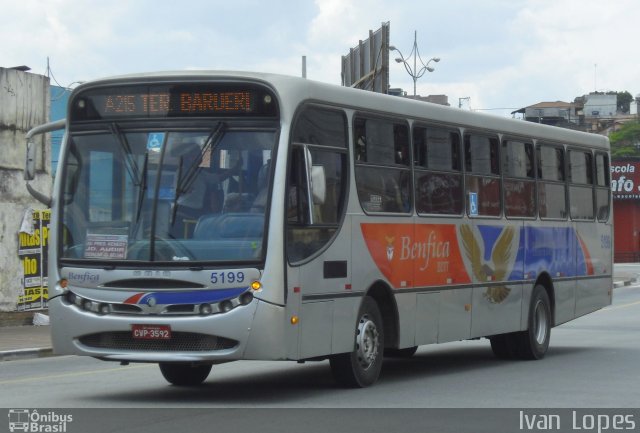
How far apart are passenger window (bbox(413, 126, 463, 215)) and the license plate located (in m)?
4.00

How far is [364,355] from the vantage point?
13.6 meters

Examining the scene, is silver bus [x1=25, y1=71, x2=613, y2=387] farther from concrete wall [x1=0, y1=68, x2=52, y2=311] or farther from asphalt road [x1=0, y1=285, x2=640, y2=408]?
concrete wall [x1=0, y1=68, x2=52, y2=311]

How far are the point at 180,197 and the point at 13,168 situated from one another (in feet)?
45.7

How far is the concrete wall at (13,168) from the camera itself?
24891mm

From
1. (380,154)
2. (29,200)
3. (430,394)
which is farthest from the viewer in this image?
(29,200)

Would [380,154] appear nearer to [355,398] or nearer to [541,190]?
[355,398]

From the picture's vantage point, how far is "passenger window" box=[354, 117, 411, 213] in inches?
539

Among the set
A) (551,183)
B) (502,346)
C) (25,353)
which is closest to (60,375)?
(25,353)

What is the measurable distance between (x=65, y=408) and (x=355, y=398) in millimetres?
2781

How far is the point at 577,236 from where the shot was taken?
19.8 metres

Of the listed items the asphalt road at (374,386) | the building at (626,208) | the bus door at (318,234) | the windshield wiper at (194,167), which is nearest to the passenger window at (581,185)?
the asphalt road at (374,386)

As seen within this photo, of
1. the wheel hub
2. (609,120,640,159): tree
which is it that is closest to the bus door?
the wheel hub

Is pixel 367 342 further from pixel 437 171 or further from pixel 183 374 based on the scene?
pixel 437 171

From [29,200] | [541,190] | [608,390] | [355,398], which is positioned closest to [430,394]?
[355,398]
